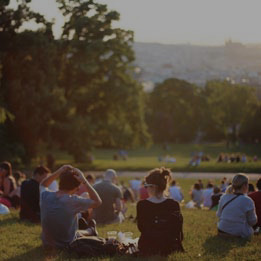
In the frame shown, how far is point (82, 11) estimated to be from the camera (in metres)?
37.1

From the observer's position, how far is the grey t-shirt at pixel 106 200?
1105 centimetres

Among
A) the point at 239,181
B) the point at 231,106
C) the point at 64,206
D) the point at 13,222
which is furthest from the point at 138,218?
the point at 231,106

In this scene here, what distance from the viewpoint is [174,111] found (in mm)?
84625

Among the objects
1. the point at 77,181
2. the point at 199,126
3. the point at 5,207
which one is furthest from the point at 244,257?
the point at 199,126

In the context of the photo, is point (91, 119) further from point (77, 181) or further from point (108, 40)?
point (77, 181)

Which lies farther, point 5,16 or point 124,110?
point 124,110

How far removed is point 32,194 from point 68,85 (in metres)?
28.4

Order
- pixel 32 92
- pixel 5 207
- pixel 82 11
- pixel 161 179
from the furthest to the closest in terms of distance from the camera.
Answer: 1. pixel 82 11
2. pixel 32 92
3. pixel 5 207
4. pixel 161 179

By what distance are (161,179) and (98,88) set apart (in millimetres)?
32154

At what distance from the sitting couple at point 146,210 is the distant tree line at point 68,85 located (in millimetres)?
24648

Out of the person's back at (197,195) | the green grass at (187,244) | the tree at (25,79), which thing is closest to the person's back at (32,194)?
the green grass at (187,244)

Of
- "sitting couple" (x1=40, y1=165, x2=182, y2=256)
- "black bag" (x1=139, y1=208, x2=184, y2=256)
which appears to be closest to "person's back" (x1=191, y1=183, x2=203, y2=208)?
"sitting couple" (x1=40, y1=165, x2=182, y2=256)

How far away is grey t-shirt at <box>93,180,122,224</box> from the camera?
435 inches

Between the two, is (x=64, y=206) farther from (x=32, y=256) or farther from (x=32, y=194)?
(x=32, y=194)
